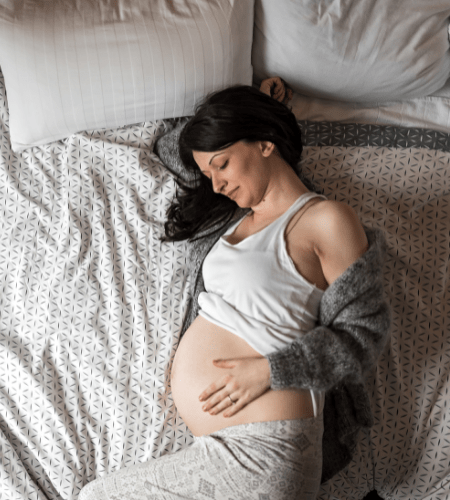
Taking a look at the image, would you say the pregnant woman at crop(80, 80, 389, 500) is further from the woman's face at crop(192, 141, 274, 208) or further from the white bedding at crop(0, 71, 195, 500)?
the white bedding at crop(0, 71, 195, 500)

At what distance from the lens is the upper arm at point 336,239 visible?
1.17 metres

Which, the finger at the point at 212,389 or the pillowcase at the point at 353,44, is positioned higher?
the pillowcase at the point at 353,44

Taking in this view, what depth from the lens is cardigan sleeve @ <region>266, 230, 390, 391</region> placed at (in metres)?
1.15

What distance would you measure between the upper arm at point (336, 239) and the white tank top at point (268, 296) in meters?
0.07

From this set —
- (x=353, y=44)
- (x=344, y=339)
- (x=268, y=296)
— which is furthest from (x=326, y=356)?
(x=353, y=44)

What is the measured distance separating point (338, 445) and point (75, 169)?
1.08 metres

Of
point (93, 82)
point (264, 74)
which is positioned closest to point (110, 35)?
point (93, 82)

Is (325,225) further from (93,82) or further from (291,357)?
(93,82)

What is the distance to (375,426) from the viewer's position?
1350 millimetres

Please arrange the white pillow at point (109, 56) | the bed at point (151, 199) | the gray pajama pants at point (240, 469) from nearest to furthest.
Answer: the gray pajama pants at point (240, 469) → the bed at point (151, 199) → the white pillow at point (109, 56)

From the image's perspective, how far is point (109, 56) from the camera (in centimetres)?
147

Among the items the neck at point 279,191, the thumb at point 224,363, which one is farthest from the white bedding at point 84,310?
the neck at point 279,191

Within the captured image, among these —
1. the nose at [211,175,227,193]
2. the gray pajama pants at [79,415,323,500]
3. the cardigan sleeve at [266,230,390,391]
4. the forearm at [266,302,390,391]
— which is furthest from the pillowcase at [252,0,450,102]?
the gray pajama pants at [79,415,323,500]

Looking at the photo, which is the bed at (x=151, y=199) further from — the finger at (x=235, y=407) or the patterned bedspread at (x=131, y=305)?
the finger at (x=235, y=407)
